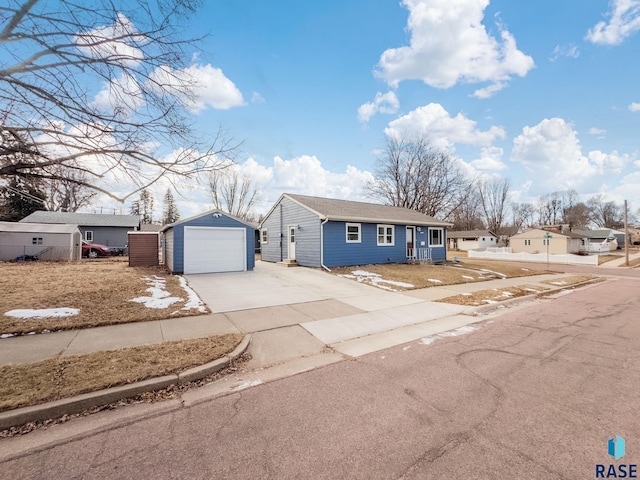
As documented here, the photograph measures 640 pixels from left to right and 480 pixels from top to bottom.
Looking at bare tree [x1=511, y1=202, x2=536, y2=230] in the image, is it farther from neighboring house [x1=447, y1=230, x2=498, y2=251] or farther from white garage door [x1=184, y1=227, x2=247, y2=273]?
white garage door [x1=184, y1=227, x2=247, y2=273]

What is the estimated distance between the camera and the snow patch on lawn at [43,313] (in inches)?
242

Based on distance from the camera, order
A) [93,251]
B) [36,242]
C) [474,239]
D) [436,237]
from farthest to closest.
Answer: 1. [474,239]
2. [93,251]
3. [436,237]
4. [36,242]

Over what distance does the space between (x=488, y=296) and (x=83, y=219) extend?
118 ft

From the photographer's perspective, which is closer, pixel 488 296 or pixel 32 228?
pixel 488 296

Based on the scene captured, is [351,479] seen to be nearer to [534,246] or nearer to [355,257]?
[355,257]

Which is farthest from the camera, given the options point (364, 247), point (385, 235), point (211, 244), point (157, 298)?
point (385, 235)

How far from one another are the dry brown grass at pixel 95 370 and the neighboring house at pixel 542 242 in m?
44.3

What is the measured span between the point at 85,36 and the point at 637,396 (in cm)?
802

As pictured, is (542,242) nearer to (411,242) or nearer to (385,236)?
(411,242)

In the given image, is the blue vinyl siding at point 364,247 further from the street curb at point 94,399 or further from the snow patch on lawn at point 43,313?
the street curb at point 94,399

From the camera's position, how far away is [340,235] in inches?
632

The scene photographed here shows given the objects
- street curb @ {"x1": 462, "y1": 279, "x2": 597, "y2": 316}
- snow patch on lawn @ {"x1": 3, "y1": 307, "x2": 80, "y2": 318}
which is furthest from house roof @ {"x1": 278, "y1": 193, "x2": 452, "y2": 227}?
snow patch on lawn @ {"x1": 3, "y1": 307, "x2": 80, "y2": 318}

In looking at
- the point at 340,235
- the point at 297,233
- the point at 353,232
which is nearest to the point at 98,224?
the point at 297,233

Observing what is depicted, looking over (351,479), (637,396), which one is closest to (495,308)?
(637,396)
